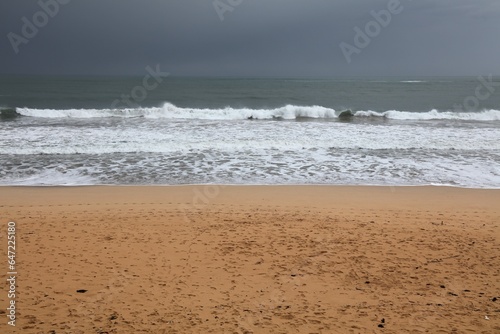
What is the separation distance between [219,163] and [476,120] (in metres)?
20.4

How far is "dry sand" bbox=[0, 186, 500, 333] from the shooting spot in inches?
162

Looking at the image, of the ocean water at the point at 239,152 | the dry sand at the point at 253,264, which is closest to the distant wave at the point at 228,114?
the ocean water at the point at 239,152

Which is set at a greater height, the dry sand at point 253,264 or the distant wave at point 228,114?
the distant wave at point 228,114

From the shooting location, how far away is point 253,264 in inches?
212

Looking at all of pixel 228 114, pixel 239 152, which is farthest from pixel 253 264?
pixel 228 114

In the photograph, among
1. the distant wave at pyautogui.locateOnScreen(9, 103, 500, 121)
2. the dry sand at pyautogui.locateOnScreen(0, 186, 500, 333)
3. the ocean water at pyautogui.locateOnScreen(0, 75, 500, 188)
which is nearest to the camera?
the dry sand at pyautogui.locateOnScreen(0, 186, 500, 333)

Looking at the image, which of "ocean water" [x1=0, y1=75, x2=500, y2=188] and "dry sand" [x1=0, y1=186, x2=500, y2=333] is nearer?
"dry sand" [x1=0, y1=186, x2=500, y2=333]

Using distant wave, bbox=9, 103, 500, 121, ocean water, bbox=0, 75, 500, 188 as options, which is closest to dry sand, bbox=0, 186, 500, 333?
ocean water, bbox=0, 75, 500, 188

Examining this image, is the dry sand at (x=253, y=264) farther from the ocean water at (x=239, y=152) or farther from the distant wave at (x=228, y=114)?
the distant wave at (x=228, y=114)

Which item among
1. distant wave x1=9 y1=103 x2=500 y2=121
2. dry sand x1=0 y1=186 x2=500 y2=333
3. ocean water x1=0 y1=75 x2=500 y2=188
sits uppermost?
distant wave x1=9 y1=103 x2=500 y2=121

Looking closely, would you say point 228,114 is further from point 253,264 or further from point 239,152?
point 253,264

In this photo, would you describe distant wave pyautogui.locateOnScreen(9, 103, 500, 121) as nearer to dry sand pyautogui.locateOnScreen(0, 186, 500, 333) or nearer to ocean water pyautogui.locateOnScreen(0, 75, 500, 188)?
ocean water pyautogui.locateOnScreen(0, 75, 500, 188)

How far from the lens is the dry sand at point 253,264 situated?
4117 millimetres

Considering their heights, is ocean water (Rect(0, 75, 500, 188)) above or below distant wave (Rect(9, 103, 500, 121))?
below
